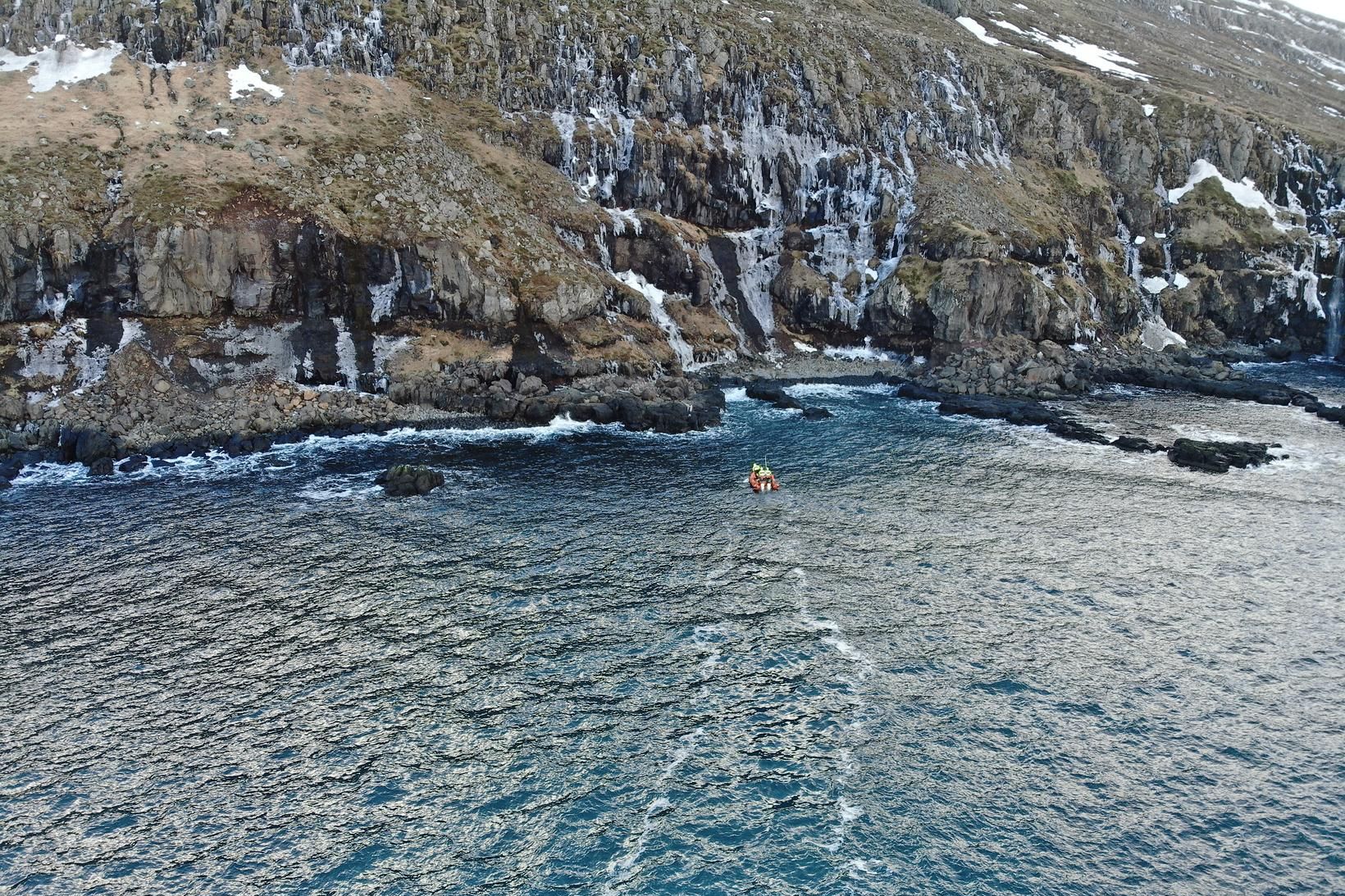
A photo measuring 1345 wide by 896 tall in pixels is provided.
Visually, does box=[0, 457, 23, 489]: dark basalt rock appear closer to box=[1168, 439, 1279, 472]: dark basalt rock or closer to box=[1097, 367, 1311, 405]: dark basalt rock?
box=[1168, 439, 1279, 472]: dark basalt rock

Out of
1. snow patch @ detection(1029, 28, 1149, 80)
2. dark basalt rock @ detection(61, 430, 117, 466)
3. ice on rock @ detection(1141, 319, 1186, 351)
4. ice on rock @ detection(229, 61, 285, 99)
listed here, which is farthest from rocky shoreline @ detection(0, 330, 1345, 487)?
snow patch @ detection(1029, 28, 1149, 80)

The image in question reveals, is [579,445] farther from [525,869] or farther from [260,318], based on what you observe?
[525,869]

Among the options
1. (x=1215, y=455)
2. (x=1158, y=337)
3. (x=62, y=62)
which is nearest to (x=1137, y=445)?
(x=1215, y=455)

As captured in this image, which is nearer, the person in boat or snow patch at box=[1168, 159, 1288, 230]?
the person in boat

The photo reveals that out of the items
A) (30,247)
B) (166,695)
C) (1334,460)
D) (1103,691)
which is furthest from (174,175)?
(1334,460)

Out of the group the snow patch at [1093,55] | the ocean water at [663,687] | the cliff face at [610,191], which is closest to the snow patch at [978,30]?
the cliff face at [610,191]

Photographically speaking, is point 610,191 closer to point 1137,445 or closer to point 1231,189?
point 1137,445
